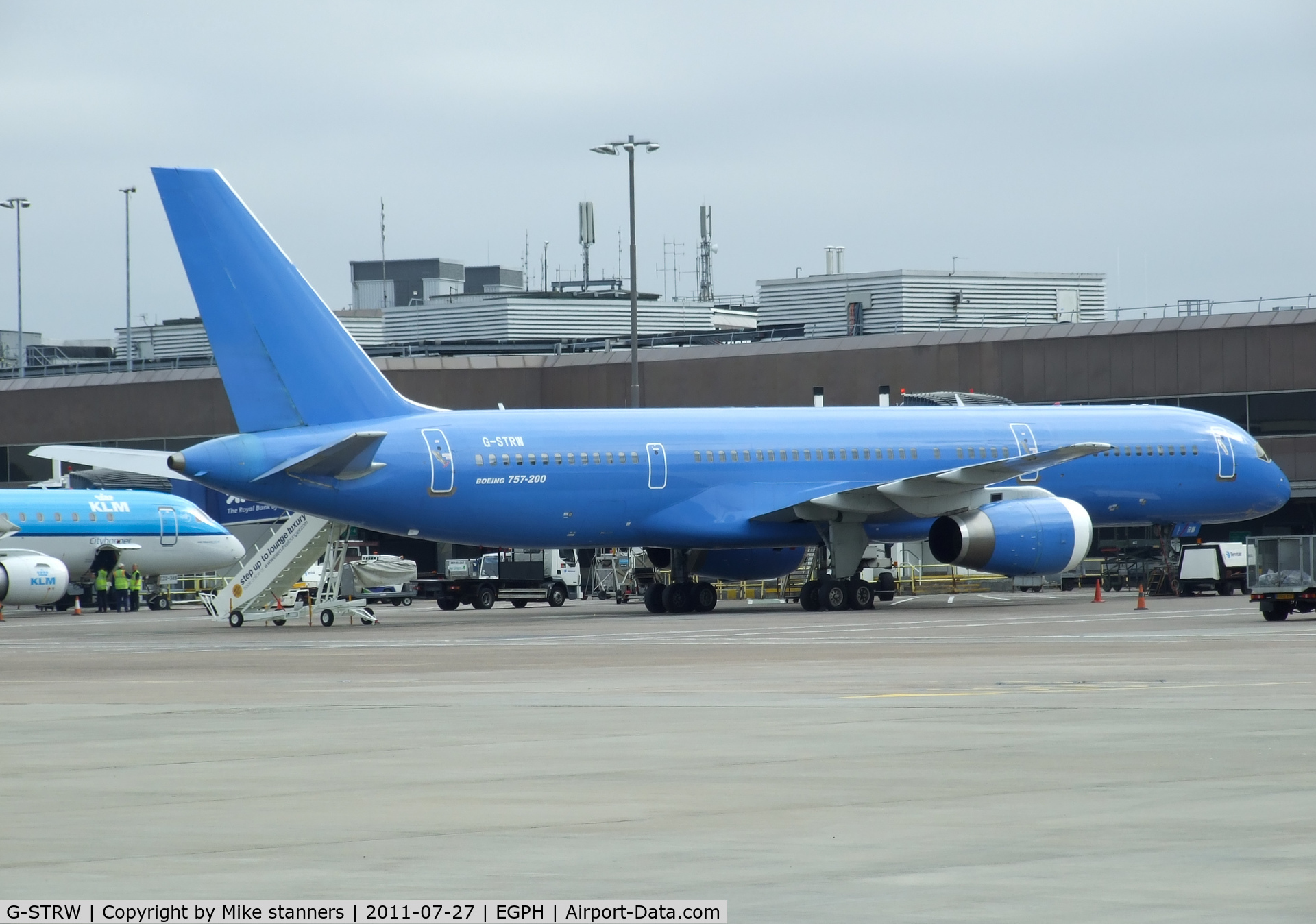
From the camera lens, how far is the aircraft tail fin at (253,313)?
117 feet

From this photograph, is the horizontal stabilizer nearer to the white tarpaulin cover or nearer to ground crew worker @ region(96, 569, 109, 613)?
the white tarpaulin cover

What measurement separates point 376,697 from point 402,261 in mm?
99410

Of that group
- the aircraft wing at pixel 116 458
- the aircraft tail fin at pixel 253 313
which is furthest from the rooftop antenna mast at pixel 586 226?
the aircraft tail fin at pixel 253 313

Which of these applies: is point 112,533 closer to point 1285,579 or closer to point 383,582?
point 383,582

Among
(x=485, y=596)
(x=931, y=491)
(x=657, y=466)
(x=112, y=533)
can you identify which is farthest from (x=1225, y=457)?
(x=112, y=533)

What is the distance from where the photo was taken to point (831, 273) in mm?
90938

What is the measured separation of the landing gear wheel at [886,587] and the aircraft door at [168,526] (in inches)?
840

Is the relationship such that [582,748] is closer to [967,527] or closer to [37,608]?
[967,527]

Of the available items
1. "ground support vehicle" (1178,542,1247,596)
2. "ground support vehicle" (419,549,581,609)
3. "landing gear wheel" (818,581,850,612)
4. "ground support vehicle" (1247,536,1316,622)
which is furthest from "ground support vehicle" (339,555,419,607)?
"ground support vehicle" (1247,536,1316,622)

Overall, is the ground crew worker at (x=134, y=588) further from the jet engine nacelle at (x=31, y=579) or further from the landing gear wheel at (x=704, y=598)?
the landing gear wheel at (x=704, y=598)

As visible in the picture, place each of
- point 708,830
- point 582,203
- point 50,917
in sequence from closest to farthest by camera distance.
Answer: point 50,917 < point 708,830 < point 582,203

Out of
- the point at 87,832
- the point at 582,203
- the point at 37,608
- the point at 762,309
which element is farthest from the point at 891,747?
the point at 582,203

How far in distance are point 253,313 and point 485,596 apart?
1505cm

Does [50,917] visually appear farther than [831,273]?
No
